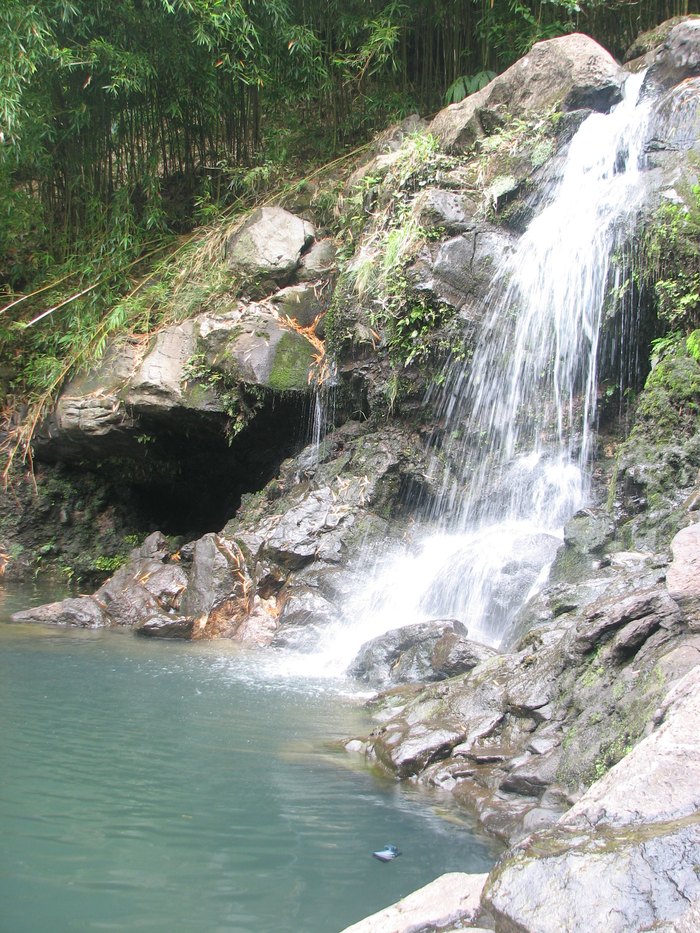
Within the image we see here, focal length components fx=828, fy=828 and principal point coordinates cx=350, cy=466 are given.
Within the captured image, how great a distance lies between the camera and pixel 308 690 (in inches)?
235

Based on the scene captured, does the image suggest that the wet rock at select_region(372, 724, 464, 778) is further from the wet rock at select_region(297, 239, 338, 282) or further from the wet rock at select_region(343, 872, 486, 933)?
the wet rock at select_region(297, 239, 338, 282)

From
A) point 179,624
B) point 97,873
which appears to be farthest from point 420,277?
point 97,873

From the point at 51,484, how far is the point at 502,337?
712cm

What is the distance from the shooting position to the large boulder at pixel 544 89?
31.5 ft

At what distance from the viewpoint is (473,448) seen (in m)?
8.88

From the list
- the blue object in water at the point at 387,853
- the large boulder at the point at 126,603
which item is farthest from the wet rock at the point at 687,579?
the large boulder at the point at 126,603

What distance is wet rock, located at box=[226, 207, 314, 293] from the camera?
1073 centimetres

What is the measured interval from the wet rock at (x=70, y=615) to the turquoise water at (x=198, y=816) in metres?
2.43

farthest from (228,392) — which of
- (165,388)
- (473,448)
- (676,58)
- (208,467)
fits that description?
(676,58)

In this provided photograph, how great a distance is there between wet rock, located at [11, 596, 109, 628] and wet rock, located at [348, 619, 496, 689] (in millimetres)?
3070

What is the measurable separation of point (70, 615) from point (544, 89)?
8.02 meters

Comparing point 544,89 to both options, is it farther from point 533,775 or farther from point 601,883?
point 601,883

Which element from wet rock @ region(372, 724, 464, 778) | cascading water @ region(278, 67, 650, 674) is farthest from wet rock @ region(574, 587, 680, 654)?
cascading water @ region(278, 67, 650, 674)

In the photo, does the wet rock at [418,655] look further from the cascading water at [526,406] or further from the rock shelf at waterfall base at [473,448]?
the cascading water at [526,406]
